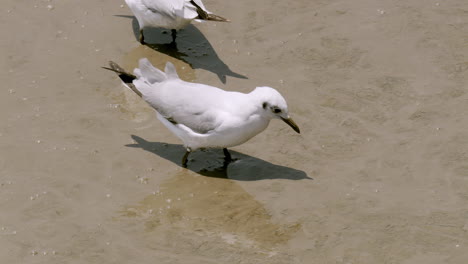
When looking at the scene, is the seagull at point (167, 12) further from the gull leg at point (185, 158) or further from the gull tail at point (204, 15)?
the gull leg at point (185, 158)

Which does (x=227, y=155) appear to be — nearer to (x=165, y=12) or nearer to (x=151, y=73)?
(x=151, y=73)

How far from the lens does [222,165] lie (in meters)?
9.02

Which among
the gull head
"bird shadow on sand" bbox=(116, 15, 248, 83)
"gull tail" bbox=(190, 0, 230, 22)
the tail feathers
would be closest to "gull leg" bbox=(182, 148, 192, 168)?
the tail feathers

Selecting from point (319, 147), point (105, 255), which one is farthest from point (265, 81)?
point (105, 255)

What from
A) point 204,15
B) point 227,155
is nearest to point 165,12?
point 204,15

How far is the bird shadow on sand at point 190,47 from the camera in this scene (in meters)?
10.7

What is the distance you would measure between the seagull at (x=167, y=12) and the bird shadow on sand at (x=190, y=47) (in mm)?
259

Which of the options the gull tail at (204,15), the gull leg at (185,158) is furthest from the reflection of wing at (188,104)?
the gull tail at (204,15)

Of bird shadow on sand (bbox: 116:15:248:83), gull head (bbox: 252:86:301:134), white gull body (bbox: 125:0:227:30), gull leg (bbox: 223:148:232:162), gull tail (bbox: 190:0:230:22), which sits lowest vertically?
bird shadow on sand (bbox: 116:15:248:83)

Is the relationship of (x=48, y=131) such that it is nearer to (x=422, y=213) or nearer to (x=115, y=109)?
(x=115, y=109)

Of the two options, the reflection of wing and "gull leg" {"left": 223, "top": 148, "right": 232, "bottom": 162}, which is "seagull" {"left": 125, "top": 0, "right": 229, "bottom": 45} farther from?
"gull leg" {"left": 223, "top": 148, "right": 232, "bottom": 162}

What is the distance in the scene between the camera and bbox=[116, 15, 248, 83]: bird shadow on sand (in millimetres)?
10703

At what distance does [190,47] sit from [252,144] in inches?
93.3

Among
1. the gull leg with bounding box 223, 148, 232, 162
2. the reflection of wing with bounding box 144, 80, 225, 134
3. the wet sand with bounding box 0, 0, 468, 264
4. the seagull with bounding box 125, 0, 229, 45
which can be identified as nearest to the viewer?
the wet sand with bounding box 0, 0, 468, 264
